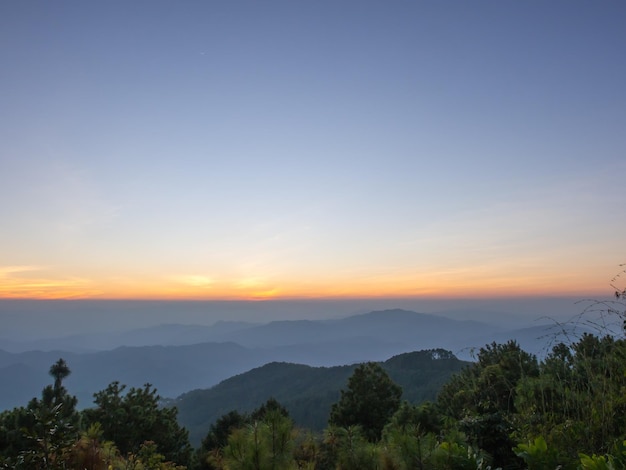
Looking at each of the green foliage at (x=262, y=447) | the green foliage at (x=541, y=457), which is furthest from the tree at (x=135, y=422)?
the green foliage at (x=541, y=457)

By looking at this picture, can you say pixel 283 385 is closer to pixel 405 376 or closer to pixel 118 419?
pixel 405 376

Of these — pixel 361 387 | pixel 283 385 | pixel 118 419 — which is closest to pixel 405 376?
pixel 283 385

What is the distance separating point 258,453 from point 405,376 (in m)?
86.8

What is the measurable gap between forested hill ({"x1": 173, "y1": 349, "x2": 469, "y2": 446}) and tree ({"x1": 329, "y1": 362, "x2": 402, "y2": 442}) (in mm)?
44082

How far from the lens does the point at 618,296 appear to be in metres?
4.36

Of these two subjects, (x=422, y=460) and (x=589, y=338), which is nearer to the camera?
(x=422, y=460)

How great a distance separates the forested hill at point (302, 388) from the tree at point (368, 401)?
44082 millimetres

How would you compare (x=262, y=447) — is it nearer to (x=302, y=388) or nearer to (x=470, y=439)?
(x=470, y=439)

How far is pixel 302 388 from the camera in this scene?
10756 centimetres

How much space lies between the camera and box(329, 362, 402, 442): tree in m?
21.0

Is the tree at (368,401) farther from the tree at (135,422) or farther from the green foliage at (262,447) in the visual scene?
the green foliage at (262,447)

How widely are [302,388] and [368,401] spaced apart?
305ft

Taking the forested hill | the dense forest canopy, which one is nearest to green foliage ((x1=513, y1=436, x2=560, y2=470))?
the dense forest canopy

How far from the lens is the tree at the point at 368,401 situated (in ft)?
69.1
